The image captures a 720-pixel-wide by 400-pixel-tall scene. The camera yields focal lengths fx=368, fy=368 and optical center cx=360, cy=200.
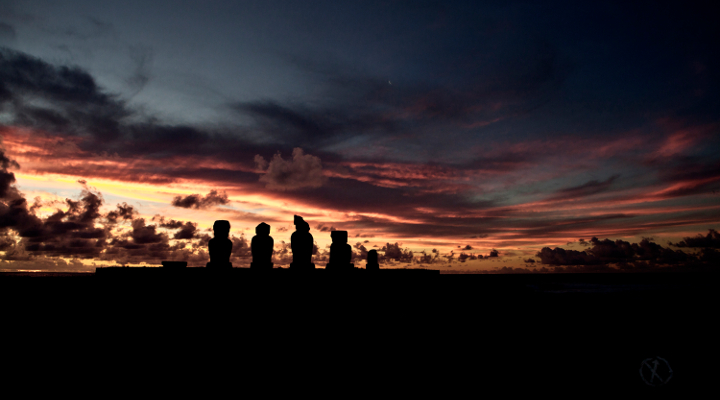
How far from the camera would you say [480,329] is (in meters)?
16.2

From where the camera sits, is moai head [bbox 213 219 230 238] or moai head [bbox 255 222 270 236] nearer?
moai head [bbox 213 219 230 238]

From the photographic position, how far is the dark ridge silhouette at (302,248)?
17.2 m

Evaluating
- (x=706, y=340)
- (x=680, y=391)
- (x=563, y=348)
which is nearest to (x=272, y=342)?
(x=563, y=348)

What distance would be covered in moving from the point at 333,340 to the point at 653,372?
11.6 meters

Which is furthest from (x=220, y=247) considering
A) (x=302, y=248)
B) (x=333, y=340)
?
(x=333, y=340)

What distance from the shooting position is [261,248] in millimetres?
17203

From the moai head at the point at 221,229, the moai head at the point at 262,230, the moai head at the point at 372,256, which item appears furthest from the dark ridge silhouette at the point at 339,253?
the moai head at the point at 372,256

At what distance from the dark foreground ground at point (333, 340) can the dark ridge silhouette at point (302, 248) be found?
875 millimetres

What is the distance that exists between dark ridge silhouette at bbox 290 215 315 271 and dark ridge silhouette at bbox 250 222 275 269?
109cm

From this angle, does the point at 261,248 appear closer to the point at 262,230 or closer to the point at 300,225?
the point at 262,230

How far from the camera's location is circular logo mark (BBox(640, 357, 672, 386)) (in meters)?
13.0

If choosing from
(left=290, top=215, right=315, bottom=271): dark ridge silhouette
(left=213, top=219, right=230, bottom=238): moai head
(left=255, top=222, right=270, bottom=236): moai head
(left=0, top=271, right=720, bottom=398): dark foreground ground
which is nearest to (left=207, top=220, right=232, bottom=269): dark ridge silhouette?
(left=213, top=219, right=230, bottom=238): moai head

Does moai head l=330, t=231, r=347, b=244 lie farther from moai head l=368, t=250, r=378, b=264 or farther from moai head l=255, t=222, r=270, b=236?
moai head l=368, t=250, r=378, b=264

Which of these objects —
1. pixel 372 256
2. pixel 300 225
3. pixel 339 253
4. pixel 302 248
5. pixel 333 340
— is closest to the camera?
pixel 333 340
